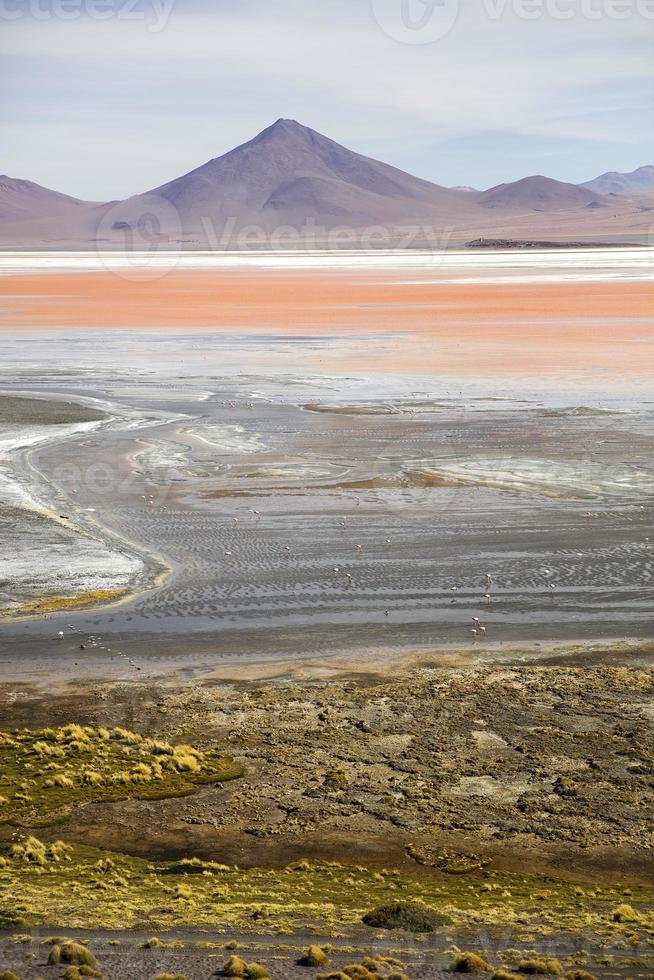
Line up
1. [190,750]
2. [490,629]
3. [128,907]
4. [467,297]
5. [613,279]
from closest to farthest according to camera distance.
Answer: [128,907] → [190,750] → [490,629] → [467,297] → [613,279]

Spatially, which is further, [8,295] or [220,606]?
[8,295]

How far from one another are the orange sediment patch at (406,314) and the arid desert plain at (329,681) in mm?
7679

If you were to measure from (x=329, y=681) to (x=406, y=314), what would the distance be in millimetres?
44179

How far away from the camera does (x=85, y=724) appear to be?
12.6 m

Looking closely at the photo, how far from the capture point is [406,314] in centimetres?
5656

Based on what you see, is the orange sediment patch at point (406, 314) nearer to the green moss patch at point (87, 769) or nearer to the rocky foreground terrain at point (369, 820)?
the rocky foreground terrain at point (369, 820)

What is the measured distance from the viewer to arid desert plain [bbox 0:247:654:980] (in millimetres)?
9008

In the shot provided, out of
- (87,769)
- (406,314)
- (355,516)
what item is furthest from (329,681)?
(406,314)

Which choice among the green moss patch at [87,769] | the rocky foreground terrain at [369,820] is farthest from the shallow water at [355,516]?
the green moss patch at [87,769]

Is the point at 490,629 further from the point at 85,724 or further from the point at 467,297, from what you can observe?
the point at 467,297

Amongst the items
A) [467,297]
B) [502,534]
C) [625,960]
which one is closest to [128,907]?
[625,960]

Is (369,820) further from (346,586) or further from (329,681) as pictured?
(346,586)

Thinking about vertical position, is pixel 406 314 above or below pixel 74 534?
above

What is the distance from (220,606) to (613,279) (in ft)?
226
